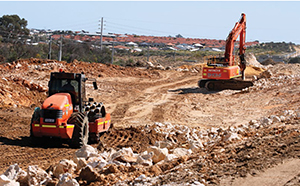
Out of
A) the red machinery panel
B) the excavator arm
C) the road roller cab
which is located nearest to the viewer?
the road roller cab

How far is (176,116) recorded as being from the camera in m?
18.9

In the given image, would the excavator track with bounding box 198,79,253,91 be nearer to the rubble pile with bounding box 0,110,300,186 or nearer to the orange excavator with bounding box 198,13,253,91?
the orange excavator with bounding box 198,13,253,91

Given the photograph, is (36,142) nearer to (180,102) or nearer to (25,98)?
(25,98)

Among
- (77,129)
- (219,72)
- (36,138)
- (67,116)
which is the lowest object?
(36,138)

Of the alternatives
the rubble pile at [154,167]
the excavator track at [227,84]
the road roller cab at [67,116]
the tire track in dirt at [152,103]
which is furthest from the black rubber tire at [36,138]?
the excavator track at [227,84]

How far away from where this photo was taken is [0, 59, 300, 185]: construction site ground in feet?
22.6

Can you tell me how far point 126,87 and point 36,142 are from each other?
58.3 feet

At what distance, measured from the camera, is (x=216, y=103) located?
2302 centimetres

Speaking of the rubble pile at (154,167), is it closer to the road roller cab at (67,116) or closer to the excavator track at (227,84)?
the road roller cab at (67,116)

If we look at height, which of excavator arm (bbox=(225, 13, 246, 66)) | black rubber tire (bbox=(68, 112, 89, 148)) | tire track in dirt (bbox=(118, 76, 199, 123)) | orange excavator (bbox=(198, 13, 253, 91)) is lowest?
tire track in dirt (bbox=(118, 76, 199, 123))

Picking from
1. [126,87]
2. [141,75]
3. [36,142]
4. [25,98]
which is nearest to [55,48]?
[141,75]

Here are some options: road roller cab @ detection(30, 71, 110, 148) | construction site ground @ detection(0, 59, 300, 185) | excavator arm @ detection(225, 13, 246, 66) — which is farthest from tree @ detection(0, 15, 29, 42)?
road roller cab @ detection(30, 71, 110, 148)

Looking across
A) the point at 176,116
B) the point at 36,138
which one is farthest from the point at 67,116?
the point at 176,116

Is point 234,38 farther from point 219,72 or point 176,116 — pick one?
point 176,116
